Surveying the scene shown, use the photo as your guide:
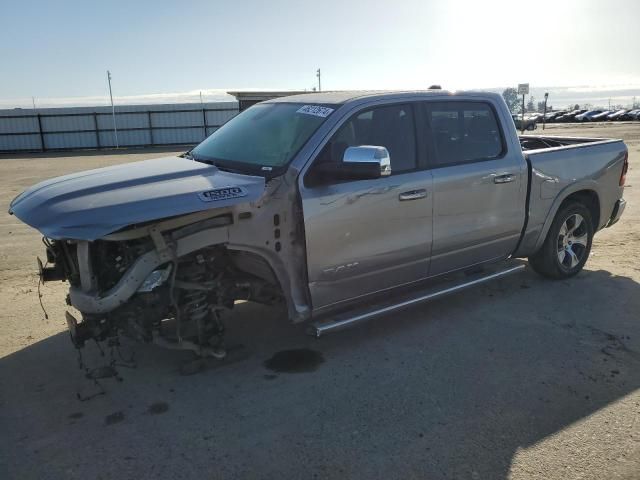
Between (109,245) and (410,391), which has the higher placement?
Answer: (109,245)

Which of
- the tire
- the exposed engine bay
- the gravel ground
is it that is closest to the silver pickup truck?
the exposed engine bay

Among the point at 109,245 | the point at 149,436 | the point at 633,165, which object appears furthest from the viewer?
the point at 633,165

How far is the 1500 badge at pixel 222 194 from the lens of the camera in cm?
338

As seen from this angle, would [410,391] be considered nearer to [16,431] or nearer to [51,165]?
[16,431]

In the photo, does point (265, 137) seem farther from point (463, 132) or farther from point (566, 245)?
point (566, 245)

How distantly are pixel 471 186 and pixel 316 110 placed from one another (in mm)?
1532

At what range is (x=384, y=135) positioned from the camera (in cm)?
442

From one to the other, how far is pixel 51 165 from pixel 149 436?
70.1ft

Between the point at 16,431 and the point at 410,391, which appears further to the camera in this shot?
the point at 410,391

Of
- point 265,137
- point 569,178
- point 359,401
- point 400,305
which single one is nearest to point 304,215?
point 265,137

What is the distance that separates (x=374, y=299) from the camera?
454 centimetres

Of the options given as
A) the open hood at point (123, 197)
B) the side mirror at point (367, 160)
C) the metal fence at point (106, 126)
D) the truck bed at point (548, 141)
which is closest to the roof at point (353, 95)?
the side mirror at point (367, 160)

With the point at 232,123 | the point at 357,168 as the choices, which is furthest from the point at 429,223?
the point at 232,123

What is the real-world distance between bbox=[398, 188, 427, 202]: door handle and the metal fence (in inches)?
1121
